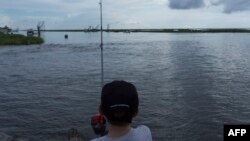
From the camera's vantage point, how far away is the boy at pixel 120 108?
3742 mm

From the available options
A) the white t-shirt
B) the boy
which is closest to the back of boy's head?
the boy

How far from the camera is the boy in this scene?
374cm

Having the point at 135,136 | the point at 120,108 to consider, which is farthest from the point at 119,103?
the point at 135,136

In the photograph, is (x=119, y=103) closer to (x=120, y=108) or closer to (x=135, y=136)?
(x=120, y=108)

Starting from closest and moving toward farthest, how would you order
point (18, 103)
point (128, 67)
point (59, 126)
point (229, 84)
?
1. point (59, 126)
2. point (18, 103)
3. point (229, 84)
4. point (128, 67)

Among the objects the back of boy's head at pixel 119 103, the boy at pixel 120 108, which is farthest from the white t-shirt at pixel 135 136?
the back of boy's head at pixel 119 103

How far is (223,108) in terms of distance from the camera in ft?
83.2

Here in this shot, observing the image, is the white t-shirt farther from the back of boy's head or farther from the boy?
the back of boy's head

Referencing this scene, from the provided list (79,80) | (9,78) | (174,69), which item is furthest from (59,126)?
(174,69)

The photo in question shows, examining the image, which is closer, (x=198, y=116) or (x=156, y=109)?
(x=198, y=116)

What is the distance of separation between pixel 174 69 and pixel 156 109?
2021cm

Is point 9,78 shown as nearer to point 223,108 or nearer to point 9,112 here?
point 9,112

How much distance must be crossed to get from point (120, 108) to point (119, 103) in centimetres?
5

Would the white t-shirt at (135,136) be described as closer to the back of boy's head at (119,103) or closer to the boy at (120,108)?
the boy at (120,108)
